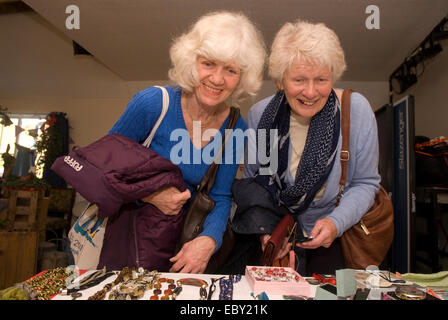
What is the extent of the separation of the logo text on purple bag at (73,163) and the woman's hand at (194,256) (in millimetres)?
412

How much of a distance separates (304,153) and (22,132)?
3.56ft

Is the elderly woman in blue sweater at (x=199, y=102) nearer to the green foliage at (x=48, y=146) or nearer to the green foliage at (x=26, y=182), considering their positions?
the green foliage at (x=48, y=146)

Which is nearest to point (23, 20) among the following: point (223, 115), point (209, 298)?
point (223, 115)

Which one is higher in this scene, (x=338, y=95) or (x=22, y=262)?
(x=338, y=95)

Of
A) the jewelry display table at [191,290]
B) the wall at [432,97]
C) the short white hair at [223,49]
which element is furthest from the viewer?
the wall at [432,97]

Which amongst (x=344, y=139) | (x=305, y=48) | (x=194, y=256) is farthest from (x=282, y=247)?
(x=305, y=48)

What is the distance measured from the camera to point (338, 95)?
3.42ft

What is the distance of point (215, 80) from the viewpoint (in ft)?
3.18

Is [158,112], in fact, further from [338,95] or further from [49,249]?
[49,249]

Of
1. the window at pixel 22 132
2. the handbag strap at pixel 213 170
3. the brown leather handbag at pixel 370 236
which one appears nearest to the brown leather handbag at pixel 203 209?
the handbag strap at pixel 213 170

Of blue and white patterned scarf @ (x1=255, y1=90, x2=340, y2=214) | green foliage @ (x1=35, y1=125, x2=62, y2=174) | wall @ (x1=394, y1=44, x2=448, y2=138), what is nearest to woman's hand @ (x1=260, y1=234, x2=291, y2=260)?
blue and white patterned scarf @ (x1=255, y1=90, x2=340, y2=214)

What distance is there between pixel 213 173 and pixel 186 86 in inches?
12.5

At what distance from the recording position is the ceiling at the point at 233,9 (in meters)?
1.00

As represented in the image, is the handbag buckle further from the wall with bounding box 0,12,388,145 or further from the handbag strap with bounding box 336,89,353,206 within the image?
the wall with bounding box 0,12,388,145
